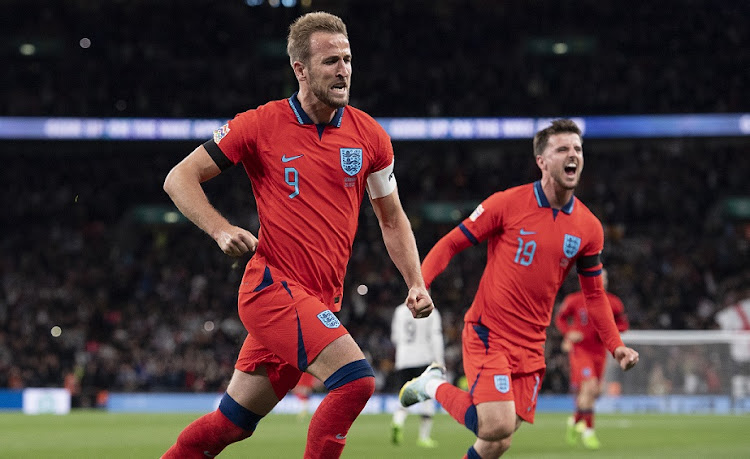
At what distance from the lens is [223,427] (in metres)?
5.07

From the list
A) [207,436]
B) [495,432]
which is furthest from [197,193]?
[495,432]

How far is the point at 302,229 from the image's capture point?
493cm

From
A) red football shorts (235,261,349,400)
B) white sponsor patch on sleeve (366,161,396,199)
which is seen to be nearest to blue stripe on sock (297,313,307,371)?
red football shorts (235,261,349,400)

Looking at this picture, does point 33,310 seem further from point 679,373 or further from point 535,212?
point 535,212

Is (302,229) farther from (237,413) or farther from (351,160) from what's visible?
(237,413)

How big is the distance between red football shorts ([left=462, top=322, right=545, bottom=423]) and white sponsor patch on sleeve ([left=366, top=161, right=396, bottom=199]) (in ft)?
6.78

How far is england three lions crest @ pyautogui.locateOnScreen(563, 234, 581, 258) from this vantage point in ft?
23.6

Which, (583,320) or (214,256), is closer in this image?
(583,320)

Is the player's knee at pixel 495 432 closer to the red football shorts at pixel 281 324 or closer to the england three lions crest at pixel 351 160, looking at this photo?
the red football shorts at pixel 281 324

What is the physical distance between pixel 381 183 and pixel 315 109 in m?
0.51

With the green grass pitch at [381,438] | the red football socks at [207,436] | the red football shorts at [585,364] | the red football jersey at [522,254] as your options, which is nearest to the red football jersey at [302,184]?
the red football socks at [207,436]

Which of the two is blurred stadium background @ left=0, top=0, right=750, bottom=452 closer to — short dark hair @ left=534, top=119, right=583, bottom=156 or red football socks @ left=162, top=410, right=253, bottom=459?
short dark hair @ left=534, top=119, right=583, bottom=156

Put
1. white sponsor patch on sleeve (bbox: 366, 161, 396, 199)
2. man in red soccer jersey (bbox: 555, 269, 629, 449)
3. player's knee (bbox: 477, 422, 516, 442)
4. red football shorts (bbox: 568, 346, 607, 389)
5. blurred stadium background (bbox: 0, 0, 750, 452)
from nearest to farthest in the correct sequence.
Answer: white sponsor patch on sleeve (bbox: 366, 161, 396, 199) < player's knee (bbox: 477, 422, 516, 442) < man in red soccer jersey (bbox: 555, 269, 629, 449) < red football shorts (bbox: 568, 346, 607, 389) < blurred stadium background (bbox: 0, 0, 750, 452)

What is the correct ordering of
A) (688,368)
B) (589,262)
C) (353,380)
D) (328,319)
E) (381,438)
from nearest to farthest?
(353,380), (328,319), (589,262), (381,438), (688,368)
